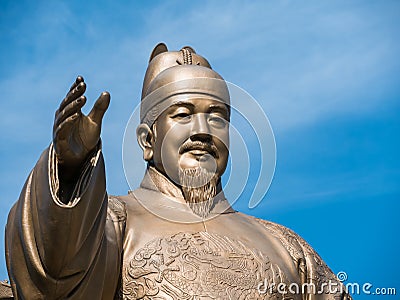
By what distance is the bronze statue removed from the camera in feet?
17.3

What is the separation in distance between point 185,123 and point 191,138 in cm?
14

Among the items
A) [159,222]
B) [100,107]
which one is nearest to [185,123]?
[159,222]

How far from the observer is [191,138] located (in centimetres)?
691

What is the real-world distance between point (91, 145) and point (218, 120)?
6.61ft

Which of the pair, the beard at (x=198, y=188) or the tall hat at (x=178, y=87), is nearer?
the beard at (x=198, y=188)

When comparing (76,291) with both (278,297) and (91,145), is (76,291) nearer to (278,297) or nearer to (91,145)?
(91,145)

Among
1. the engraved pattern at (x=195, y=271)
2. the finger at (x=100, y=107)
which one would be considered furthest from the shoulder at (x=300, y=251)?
the finger at (x=100, y=107)

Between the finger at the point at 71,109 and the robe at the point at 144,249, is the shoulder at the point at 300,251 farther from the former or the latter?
the finger at the point at 71,109

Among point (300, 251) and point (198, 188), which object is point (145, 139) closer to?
point (198, 188)

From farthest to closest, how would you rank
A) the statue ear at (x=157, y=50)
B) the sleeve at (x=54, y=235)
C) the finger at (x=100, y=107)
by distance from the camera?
the statue ear at (x=157, y=50) < the sleeve at (x=54, y=235) < the finger at (x=100, y=107)

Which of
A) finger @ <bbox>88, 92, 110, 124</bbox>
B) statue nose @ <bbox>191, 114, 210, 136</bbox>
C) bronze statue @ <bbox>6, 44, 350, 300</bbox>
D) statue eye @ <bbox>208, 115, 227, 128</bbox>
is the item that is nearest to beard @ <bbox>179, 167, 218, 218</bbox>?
bronze statue @ <bbox>6, 44, 350, 300</bbox>

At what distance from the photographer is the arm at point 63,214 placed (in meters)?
5.16

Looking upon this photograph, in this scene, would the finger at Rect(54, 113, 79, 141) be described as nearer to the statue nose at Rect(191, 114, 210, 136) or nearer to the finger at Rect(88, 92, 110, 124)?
the finger at Rect(88, 92, 110, 124)

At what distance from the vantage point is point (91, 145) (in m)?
5.27
